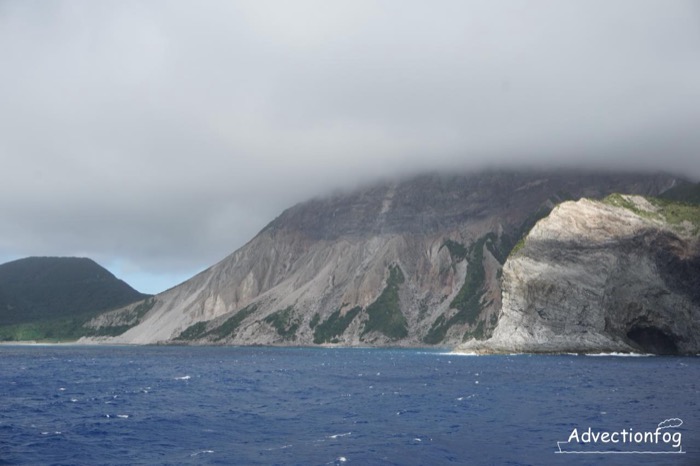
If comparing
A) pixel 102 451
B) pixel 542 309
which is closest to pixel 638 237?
pixel 542 309

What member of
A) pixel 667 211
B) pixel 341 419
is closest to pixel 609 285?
pixel 667 211

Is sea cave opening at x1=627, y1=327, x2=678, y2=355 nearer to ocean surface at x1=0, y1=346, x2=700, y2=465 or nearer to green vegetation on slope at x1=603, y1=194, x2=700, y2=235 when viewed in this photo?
green vegetation on slope at x1=603, y1=194, x2=700, y2=235

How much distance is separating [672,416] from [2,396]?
62.6 m

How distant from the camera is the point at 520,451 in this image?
38531mm

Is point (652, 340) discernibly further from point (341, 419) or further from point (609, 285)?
point (341, 419)

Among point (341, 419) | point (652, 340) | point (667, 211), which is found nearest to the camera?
point (341, 419)

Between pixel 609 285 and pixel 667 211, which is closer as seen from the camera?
pixel 609 285

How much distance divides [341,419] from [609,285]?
123m

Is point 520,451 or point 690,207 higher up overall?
point 690,207

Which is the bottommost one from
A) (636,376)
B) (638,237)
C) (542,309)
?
(636,376)

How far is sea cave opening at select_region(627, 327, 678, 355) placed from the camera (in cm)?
16200

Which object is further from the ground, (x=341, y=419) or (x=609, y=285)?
(x=609, y=285)

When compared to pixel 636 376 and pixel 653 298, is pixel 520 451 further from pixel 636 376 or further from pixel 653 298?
pixel 653 298

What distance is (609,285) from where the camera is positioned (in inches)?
6225
